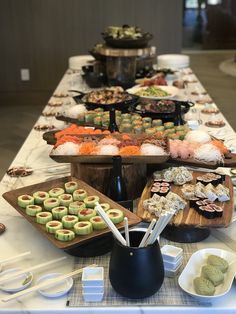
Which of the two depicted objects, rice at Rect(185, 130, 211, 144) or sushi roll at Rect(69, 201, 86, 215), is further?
rice at Rect(185, 130, 211, 144)

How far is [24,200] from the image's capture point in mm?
1405

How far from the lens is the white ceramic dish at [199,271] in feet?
3.58

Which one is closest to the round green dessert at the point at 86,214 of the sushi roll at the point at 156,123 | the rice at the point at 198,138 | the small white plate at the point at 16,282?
the small white plate at the point at 16,282

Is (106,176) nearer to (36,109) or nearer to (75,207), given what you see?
(75,207)

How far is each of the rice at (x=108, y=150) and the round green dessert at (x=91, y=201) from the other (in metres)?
0.22

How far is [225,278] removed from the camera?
3.78 ft

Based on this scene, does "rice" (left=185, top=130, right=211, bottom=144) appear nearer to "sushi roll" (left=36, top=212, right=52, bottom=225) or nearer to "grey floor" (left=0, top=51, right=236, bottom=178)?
"sushi roll" (left=36, top=212, right=52, bottom=225)

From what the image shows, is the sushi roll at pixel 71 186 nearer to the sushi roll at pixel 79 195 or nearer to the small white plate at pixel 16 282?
the sushi roll at pixel 79 195

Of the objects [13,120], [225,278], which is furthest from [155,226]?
[13,120]

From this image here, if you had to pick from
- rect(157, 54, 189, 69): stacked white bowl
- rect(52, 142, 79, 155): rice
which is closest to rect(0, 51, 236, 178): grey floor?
rect(157, 54, 189, 69): stacked white bowl

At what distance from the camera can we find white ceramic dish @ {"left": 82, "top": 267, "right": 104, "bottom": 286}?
1089 millimetres

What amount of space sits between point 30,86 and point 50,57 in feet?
1.64

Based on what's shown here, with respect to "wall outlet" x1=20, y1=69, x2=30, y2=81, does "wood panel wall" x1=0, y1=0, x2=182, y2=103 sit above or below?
above

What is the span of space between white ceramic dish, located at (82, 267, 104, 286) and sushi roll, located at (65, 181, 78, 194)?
1.27 feet
